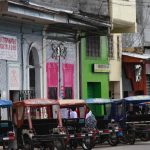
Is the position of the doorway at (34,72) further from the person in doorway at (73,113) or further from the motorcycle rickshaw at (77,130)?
the motorcycle rickshaw at (77,130)

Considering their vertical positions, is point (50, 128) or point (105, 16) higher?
point (105, 16)

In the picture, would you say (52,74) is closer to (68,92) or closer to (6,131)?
(68,92)

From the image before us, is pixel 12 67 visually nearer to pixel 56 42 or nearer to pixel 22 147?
pixel 56 42

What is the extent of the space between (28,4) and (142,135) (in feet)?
25.1

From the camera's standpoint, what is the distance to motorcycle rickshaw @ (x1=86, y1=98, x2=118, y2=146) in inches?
1104

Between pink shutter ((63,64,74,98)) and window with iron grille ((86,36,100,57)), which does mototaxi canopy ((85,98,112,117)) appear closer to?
pink shutter ((63,64,74,98))

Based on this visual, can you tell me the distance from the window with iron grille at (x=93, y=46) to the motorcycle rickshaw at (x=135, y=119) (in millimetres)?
7848

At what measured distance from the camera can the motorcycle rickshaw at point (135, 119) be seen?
94.6 feet

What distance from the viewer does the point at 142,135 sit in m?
29.7

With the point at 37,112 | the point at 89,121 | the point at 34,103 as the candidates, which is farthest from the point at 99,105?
the point at 34,103

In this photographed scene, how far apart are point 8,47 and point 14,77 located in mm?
1440

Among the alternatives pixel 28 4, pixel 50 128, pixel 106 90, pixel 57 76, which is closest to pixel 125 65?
pixel 106 90

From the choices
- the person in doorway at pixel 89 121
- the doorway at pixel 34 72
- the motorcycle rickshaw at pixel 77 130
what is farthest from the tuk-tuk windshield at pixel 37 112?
the doorway at pixel 34 72

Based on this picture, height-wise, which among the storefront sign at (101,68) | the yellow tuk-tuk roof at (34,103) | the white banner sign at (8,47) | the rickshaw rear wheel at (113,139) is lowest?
the rickshaw rear wheel at (113,139)
